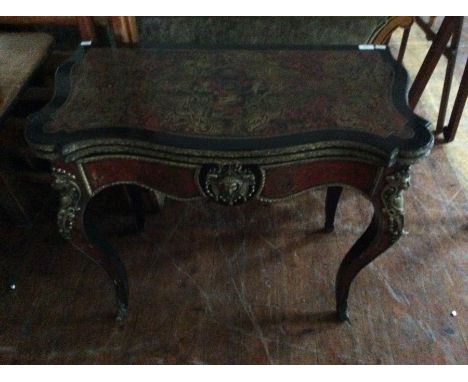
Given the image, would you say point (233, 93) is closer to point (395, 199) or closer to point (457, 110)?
point (395, 199)

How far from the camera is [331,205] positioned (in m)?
1.15

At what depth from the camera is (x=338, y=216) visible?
126 cm

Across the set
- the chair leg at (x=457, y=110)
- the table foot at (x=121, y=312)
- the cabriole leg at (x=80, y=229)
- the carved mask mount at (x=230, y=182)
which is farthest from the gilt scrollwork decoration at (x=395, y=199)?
the chair leg at (x=457, y=110)

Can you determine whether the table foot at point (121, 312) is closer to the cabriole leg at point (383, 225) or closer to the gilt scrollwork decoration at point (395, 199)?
the cabriole leg at point (383, 225)

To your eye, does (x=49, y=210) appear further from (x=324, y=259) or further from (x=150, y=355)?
(x=324, y=259)

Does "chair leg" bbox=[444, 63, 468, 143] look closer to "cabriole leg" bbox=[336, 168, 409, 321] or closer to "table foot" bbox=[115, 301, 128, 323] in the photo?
"cabriole leg" bbox=[336, 168, 409, 321]

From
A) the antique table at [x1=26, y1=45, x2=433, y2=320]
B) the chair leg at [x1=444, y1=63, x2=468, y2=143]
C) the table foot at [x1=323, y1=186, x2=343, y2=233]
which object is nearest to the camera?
the antique table at [x1=26, y1=45, x2=433, y2=320]

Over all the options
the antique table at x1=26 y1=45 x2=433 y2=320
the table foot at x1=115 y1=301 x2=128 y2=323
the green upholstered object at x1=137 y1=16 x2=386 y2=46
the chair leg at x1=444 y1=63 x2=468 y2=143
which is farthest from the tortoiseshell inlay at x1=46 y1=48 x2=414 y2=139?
the chair leg at x1=444 y1=63 x2=468 y2=143

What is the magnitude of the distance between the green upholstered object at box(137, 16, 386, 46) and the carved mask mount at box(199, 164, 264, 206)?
57 cm

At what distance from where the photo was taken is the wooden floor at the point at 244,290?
38.1 inches

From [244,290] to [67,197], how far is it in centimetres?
55

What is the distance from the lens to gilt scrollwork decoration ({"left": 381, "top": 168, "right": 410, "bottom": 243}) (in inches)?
26.2

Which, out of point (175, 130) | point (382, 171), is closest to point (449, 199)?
point (382, 171)

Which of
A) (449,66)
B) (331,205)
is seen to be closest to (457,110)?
(449,66)
